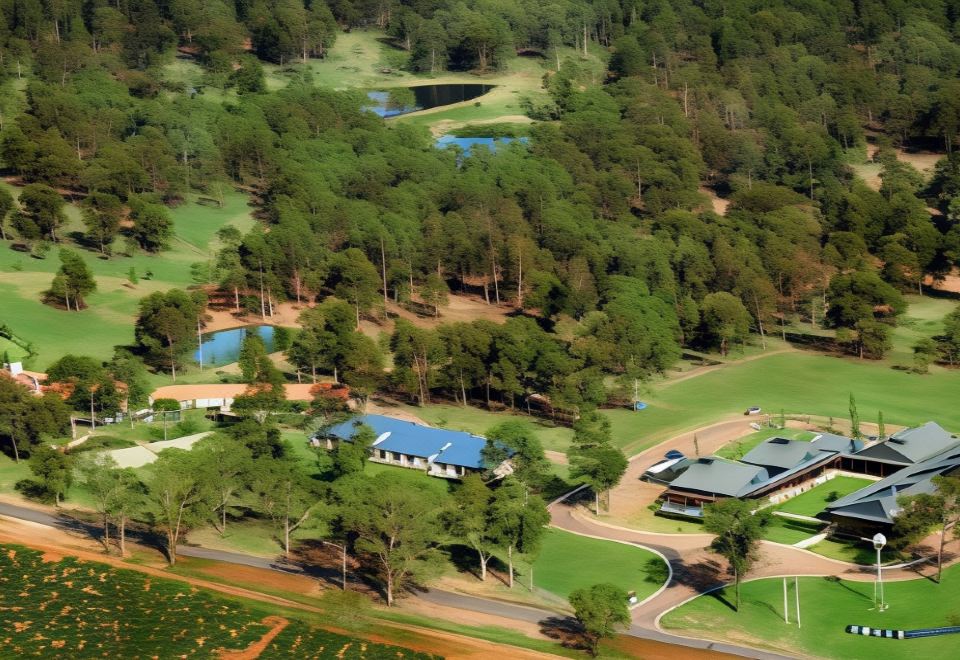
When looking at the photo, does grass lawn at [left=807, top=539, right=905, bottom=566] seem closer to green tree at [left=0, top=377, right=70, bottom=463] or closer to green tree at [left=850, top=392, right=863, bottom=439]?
green tree at [left=850, top=392, right=863, bottom=439]

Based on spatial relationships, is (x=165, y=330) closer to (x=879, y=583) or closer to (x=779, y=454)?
(x=779, y=454)

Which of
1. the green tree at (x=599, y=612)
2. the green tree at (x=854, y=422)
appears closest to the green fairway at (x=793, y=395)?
the green tree at (x=854, y=422)

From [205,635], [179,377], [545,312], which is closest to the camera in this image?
[205,635]

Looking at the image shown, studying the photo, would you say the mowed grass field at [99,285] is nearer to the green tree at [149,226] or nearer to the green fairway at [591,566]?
the green tree at [149,226]

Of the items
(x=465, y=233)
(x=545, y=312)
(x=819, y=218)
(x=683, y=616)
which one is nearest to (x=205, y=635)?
(x=683, y=616)

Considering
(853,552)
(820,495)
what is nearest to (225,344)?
(820,495)

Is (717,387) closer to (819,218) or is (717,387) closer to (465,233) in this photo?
(465,233)
